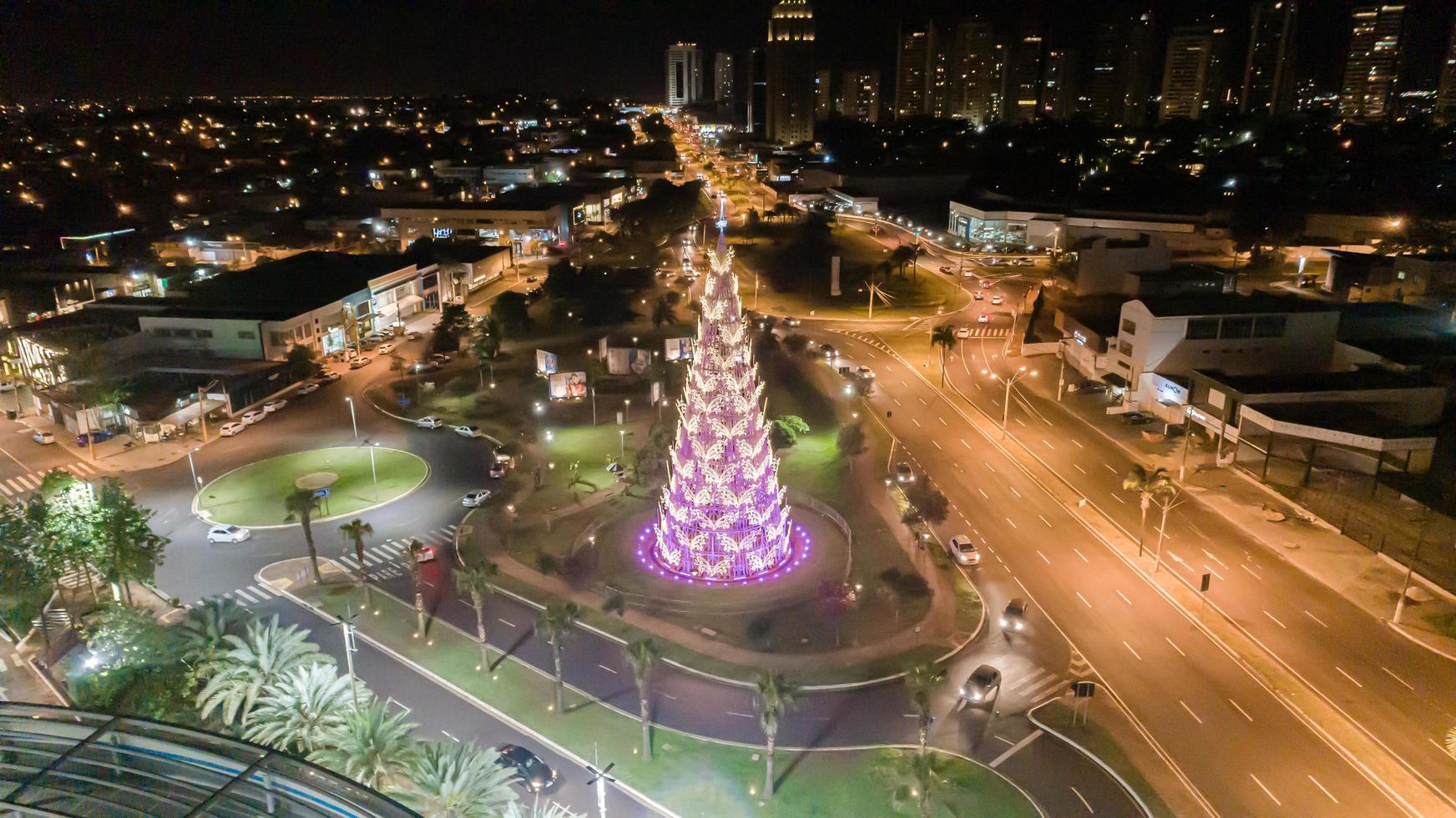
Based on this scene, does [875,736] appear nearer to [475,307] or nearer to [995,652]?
[995,652]

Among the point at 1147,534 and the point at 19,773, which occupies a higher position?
the point at 19,773

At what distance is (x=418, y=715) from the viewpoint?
1241 inches

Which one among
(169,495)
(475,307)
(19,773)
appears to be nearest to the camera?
(19,773)

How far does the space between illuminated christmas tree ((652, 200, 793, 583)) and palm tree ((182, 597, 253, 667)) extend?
1859 centimetres

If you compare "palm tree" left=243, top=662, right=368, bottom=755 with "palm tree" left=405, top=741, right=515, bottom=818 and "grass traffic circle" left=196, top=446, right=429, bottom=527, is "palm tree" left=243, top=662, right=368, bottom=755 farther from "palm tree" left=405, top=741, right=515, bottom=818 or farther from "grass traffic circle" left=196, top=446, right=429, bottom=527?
"grass traffic circle" left=196, top=446, right=429, bottom=527

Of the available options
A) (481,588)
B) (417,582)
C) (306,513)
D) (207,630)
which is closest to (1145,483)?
(481,588)

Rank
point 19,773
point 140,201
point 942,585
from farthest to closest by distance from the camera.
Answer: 1. point 140,201
2. point 942,585
3. point 19,773

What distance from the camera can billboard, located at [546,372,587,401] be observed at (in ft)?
218

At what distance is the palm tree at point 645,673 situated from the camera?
28031mm

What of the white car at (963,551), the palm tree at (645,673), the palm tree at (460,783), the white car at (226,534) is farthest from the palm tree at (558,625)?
the white car at (226,534)

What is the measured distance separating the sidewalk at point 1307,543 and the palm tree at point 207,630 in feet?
155

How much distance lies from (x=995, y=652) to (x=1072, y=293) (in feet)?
219

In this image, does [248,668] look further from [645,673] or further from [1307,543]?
[1307,543]

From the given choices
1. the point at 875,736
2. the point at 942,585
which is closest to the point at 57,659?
the point at 875,736
